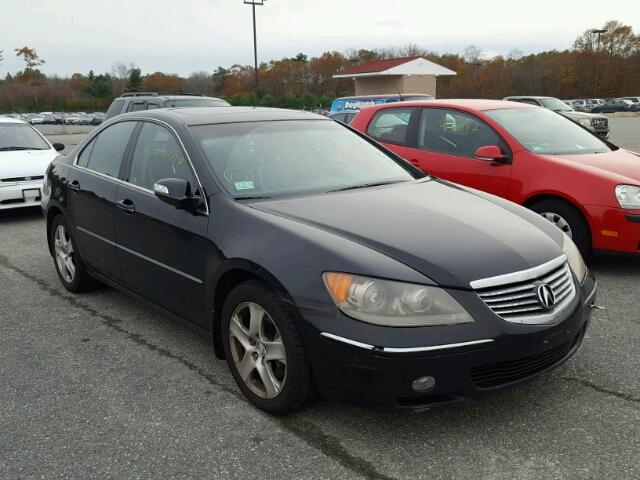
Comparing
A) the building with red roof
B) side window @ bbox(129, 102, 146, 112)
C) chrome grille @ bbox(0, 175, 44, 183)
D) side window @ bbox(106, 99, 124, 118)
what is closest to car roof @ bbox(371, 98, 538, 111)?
chrome grille @ bbox(0, 175, 44, 183)

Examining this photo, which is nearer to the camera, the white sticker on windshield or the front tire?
the front tire

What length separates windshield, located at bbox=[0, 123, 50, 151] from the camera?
9.55 m

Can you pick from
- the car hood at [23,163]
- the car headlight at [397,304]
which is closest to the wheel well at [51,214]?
the car headlight at [397,304]

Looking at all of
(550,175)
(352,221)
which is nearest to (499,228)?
(352,221)

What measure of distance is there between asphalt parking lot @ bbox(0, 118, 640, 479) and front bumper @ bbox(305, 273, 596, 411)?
26cm

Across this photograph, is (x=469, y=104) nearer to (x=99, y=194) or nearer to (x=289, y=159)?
(x=289, y=159)

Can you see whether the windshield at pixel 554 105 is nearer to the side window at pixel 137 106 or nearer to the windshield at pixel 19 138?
the side window at pixel 137 106

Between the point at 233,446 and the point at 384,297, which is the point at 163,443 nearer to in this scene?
the point at 233,446

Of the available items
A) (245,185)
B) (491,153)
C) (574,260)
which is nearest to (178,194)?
(245,185)

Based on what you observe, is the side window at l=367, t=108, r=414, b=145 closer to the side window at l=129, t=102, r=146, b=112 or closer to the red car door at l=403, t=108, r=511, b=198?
the red car door at l=403, t=108, r=511, b=198

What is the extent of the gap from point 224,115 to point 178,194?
0.95 m

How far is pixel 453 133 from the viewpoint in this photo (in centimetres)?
652

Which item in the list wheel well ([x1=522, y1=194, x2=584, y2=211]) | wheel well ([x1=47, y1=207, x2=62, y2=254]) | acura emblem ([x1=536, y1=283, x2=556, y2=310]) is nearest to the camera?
acura emblem ([x1=536, y1=283, x2=556, y2=310])

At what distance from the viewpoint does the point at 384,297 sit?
264cm
